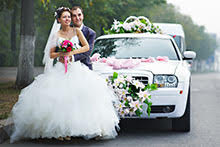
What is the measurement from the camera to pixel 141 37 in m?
8.34

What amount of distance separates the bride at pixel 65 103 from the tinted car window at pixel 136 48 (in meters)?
1.63

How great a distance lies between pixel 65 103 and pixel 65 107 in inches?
2.3

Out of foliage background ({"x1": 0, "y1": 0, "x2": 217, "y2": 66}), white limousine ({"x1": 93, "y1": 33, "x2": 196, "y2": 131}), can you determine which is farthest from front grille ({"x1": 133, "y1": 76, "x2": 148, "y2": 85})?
foliage background ({"x1": 0, "y1": 0, "x2": 217, "y2": 66})

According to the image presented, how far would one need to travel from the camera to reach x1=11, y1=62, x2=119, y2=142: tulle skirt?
5.69 meters

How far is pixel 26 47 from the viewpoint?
44.4 feet

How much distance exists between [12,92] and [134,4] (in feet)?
51.2

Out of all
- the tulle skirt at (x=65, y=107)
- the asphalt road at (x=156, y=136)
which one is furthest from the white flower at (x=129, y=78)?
the asphalt road at (x=156, y=136)

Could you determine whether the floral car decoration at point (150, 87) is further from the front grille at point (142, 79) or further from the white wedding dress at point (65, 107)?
the white wedding dress at point (65, 107)

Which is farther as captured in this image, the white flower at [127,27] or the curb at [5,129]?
Answer: the white flower at [127,27]

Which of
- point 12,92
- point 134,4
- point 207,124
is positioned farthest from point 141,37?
point 134,4

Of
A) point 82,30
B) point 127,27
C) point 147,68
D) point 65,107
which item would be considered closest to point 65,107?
point 65,107

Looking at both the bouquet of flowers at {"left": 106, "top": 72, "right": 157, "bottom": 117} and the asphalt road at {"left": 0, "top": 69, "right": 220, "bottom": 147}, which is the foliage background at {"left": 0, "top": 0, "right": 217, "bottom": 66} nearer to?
the asphalt road at {"left": 0, "top": 69, "right": 220, "bottom": 147}

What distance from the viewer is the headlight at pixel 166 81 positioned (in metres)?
6.56

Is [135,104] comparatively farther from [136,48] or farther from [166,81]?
[136,48]
